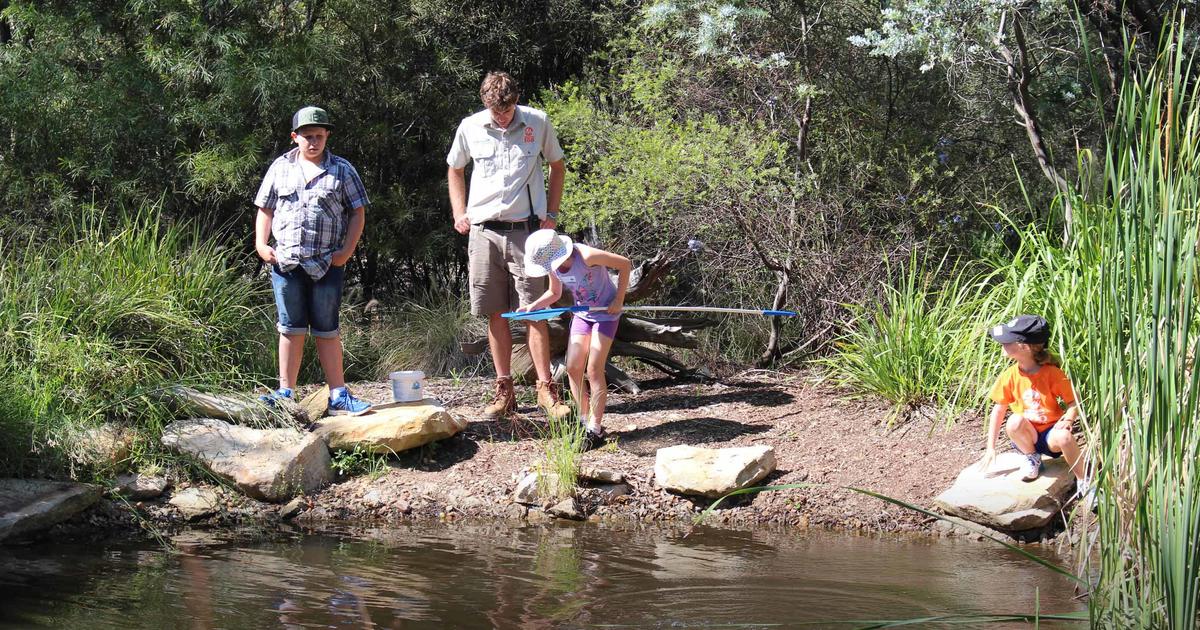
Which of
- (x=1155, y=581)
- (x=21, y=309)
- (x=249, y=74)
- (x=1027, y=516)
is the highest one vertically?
(x=249, y=74)

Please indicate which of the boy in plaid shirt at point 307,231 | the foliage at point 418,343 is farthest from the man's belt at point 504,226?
the foliage at point 418,343

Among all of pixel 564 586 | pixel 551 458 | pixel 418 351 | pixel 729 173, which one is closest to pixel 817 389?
pixel 729 173

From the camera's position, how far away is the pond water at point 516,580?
156 inches

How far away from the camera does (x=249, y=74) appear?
856 cm

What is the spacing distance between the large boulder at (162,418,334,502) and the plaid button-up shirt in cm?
83

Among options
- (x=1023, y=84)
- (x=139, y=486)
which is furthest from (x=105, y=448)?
(x=1023, y=84)

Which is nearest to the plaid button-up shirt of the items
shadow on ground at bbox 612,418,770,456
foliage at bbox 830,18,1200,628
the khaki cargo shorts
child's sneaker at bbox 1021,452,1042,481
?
the khaki cargo shorts

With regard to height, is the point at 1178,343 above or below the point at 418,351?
above

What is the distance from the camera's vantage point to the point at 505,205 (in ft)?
20.4

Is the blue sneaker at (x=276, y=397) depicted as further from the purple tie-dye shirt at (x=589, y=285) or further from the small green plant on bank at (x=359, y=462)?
the purple tie-dye shirt at (x=589, y=285)

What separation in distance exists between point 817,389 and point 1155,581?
183 inches

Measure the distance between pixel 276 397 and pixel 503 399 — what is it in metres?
1.20

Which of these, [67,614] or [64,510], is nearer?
[67,614]

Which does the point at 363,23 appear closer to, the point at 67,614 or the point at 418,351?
the point at 418,351
